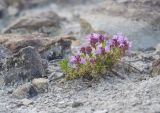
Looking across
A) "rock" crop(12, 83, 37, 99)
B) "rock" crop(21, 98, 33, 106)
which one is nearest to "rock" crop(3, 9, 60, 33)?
"rock" crop(12, 83, 37, 99)

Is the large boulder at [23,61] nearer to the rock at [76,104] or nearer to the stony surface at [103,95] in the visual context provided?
the stony surface at [103,95]

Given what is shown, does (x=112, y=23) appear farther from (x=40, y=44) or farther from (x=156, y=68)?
(x=156, y=68)

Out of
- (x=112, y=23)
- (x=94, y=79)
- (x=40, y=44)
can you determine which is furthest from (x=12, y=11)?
(x=94, y=79)

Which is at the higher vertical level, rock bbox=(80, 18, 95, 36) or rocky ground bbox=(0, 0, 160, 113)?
rock bbox=(80, 18, 95, 36)

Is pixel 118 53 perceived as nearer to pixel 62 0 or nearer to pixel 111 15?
pixel 111 15

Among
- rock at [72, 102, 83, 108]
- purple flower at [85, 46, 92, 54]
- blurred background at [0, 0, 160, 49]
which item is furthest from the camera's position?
blurred background at [0, 0, 160, 49]

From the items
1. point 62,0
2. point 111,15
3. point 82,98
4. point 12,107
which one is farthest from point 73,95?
point 62,0

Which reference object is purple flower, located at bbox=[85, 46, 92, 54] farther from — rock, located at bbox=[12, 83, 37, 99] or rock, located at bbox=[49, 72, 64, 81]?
rock, located at bbox=[12, 83, 37, 99]
